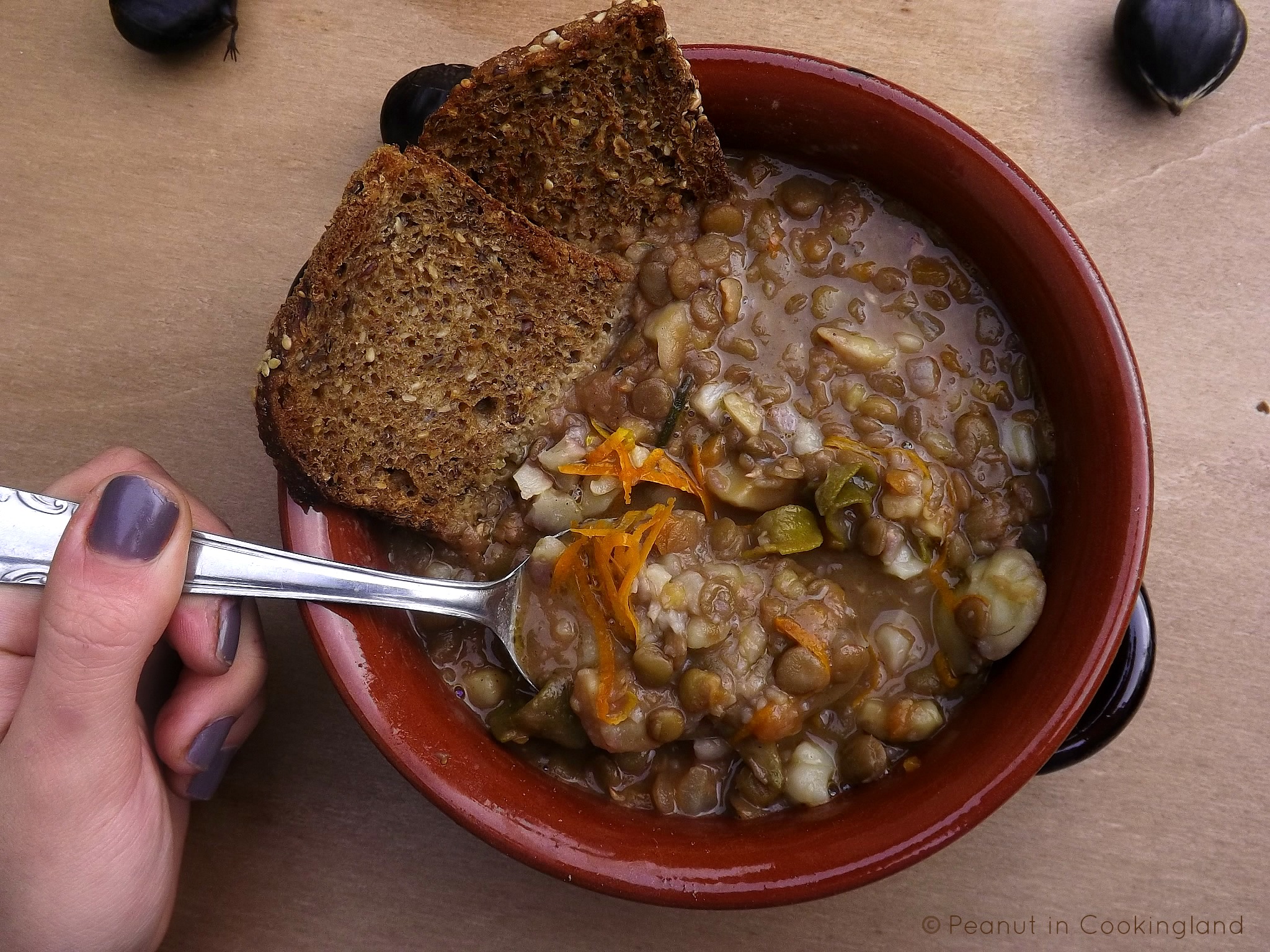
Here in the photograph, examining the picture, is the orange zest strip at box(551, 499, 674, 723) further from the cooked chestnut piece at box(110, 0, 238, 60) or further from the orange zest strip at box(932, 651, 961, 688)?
the cooked chestnut piece at box(110, 0, 238, 60)

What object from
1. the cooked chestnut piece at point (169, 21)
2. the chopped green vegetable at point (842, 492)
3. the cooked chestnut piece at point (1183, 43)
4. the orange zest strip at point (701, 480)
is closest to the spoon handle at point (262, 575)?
the orange zest strip at point (701, 480)

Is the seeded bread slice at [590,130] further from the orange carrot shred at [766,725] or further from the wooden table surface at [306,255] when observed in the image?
the orange carrot shred at [766,725]

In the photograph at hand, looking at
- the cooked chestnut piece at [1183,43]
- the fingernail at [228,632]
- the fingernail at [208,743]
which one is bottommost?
the fingernail at [208,743]

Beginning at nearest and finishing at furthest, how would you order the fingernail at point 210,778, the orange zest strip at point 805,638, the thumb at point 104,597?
the thumb at point 104,597
the orange zest strip at point 805,638
the fingernail at point 210,778

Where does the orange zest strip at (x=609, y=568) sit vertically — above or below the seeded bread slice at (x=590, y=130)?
below

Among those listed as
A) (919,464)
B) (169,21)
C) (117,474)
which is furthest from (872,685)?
(169,21)

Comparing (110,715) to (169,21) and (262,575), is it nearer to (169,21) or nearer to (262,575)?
(262,575)
